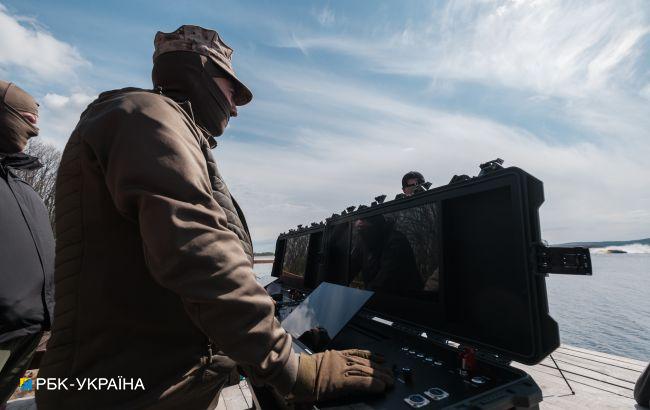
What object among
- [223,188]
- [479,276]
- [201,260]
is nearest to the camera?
[201,260]

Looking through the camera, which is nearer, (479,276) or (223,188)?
(223,188)

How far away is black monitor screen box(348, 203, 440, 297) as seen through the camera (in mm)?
1872

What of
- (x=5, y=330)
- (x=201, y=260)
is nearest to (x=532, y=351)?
(x=201, y=260)

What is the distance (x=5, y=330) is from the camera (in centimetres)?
232

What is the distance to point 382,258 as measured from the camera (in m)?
2.37

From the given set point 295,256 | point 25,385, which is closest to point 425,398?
point 295,256

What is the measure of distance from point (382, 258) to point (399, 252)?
8.7 inches

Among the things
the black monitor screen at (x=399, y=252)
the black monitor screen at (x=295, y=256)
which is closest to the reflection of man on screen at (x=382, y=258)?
the black monitor screen at (x=399, y=252)

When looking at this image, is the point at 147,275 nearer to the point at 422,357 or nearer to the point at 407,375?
the point at 407,375

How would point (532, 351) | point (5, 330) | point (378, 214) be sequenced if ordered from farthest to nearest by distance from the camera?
point (378, 214) → point (5, 330) → point (532, 351)

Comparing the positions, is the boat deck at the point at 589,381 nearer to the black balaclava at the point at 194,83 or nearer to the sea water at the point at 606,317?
the sea water at the point at 606,317

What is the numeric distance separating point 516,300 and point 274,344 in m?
1.12

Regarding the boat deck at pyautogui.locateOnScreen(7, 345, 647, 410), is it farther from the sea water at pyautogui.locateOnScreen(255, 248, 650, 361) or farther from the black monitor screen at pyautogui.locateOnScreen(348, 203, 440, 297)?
the black monitor screen at pyautogui.locateOnScreen(348, 203, 440, 297)

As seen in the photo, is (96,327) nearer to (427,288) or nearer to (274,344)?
(274,344)
